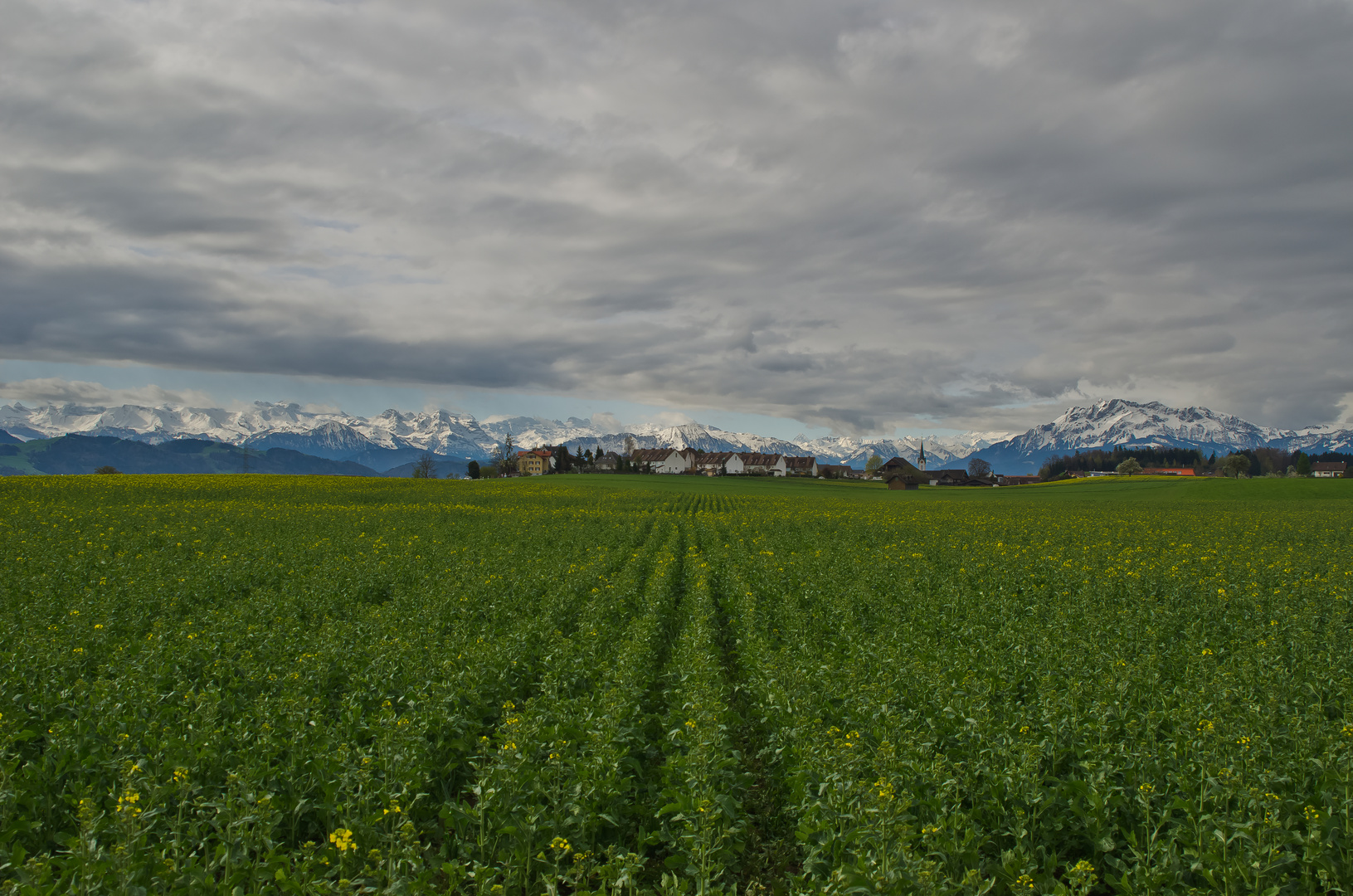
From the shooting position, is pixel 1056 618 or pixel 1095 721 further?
pixel 1056 618

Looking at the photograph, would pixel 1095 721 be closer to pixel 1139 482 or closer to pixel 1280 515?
pixel 1280 515

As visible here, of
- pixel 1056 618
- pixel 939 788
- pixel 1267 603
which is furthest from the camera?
pixel 1267 603

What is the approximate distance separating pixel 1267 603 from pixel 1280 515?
41062 mm

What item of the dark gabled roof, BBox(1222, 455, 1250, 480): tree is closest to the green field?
the dark gabled roof

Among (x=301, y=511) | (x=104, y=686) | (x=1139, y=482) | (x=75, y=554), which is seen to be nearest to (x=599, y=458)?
(x=1139, y=482)

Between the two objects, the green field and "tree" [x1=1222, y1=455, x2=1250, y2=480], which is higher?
"tree" [x1=1222, y1=455, x2=1250, y2=480]

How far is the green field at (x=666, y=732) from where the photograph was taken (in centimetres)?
538

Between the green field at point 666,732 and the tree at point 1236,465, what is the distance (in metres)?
172

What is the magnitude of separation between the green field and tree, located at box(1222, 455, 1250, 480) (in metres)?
172

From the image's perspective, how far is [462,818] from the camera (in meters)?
6.37

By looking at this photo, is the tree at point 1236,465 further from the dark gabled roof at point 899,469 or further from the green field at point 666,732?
the green field at point 666,732

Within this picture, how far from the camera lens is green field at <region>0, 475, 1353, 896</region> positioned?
17.6 ft

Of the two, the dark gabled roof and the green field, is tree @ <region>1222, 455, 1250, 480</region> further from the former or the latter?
the green field

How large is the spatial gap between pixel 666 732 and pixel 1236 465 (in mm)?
190940
